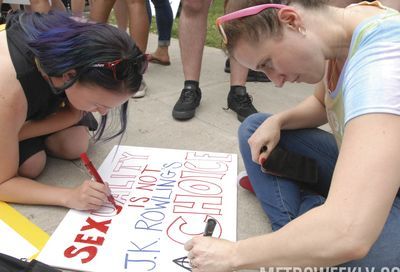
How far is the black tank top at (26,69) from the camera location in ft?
4.34

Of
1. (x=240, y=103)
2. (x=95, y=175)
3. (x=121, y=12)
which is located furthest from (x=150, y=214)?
(x=121, y=12)

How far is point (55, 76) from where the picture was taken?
129 centimetres

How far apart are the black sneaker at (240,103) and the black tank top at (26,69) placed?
3.73ft

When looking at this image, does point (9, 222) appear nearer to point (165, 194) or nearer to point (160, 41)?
point (165, 194)

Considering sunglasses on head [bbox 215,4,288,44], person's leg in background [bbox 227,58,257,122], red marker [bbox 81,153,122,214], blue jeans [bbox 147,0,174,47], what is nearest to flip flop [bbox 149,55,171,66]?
blue jeans [bbox 147,0,174,47]

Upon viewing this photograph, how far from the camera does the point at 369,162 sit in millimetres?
761

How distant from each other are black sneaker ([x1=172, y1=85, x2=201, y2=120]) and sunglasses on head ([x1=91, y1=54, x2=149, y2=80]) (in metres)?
0.91

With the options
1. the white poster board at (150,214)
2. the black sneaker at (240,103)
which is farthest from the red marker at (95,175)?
the black sneaker at (240,103)

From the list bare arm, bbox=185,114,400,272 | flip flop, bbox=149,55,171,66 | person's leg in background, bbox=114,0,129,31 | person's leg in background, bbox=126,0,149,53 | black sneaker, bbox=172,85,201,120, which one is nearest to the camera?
bare arm, bbox=185,114,400,272

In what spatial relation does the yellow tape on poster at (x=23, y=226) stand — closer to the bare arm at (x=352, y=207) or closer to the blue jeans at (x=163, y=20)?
the bare arm at (x=352, y=207)

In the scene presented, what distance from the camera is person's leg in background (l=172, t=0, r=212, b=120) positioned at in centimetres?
229

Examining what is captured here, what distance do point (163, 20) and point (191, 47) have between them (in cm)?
107

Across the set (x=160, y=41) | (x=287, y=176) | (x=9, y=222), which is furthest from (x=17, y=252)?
(x=160, y=41)

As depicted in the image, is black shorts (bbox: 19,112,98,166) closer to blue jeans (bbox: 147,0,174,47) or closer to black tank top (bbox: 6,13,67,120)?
black tank top (bbox: 6,13,67,120)
